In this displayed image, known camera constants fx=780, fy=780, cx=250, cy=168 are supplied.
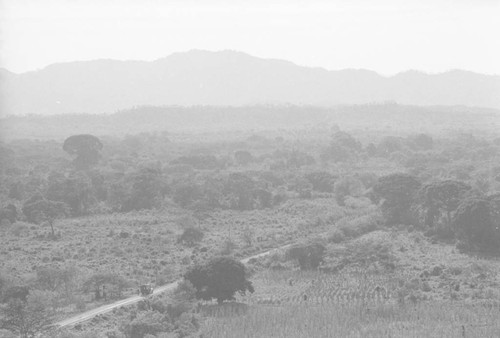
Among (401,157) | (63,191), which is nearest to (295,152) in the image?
(401,157)

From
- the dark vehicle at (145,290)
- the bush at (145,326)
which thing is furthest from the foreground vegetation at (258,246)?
the dark vehicle at (145,290)

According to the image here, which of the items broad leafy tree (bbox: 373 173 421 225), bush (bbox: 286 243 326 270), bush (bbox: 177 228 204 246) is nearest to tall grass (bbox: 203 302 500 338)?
bush (bbox: 286 243 326 270)

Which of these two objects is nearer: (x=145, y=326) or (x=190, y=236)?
(x=145, y=326)

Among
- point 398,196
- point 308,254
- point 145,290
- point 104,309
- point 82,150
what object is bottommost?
point 104,309

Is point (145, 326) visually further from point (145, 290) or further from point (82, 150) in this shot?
point (82, 150)

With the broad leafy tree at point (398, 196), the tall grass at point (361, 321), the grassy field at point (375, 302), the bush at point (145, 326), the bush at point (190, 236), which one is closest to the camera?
the bush at point (145, 326)

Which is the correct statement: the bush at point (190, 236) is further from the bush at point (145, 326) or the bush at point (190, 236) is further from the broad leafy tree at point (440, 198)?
the bush at point (145, 326)

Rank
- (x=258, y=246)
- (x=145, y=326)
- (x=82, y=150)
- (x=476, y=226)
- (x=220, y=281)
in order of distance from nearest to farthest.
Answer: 1. (x=145, y=326)
2. (x=220, y=281)
3. (x=476, y=226)
4. (x=258, y=246)
5. (x=82, y=150)

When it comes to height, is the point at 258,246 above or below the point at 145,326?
below

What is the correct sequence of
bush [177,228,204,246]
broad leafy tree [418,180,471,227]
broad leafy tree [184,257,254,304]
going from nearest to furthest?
1. broad leafy tree [184,257,254,304]
2. bush [177,228,204,246]
3. broad leafy tree [418,180,471,227]

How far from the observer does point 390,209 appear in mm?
67625

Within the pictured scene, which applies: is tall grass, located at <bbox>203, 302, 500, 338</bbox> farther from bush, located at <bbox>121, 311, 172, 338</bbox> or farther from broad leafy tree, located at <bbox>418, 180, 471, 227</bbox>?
broad leafy tree, located at <bbox>418, 180, 471, 227</bbox>

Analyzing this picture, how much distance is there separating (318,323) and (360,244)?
55.2 feet

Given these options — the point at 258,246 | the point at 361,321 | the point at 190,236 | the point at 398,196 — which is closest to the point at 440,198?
the point at 398,196
